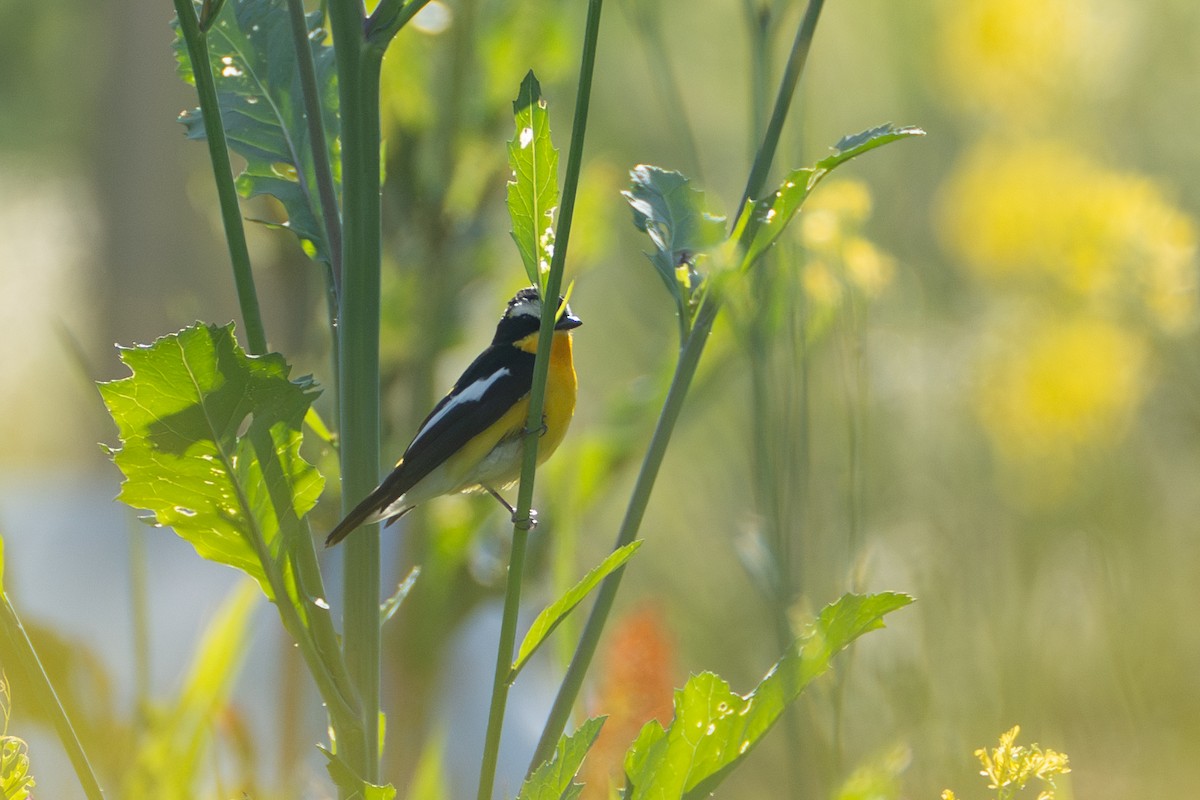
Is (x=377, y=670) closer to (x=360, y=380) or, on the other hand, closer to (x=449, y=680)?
(x=360, y=380)

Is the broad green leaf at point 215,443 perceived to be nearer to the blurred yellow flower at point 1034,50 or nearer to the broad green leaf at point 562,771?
the broad green leaf at point 562,771

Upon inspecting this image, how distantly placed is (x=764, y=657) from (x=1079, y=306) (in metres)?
0.92

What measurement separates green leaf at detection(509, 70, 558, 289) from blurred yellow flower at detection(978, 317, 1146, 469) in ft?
4.67

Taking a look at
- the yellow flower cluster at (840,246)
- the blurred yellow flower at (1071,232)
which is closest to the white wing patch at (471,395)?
the yellow flower cluster at (840,246)

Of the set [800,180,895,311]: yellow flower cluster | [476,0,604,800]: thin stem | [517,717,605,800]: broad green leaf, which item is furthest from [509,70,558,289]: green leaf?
[800,180,895,311]: yellow flower cluster

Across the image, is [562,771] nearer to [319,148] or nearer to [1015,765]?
[1015,765]

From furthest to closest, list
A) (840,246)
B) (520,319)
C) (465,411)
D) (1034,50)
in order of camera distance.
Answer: (1034,50), (520,319), (465,411), (840,246)

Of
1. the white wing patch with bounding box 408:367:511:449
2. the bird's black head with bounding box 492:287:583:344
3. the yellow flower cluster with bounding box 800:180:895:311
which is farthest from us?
the bird's black head with bounding box 492:287:583:344

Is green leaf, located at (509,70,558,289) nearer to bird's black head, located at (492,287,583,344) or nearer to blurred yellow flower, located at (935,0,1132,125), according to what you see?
bird's black head, located at (492,287,583,344)

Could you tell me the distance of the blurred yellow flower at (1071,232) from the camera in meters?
1.68

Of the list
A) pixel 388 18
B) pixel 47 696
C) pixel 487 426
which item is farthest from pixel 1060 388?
pixel 47 696

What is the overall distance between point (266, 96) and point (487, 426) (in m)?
0.51

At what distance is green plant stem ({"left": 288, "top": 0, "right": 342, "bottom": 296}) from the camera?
69cm

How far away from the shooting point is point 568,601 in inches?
26.0
